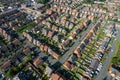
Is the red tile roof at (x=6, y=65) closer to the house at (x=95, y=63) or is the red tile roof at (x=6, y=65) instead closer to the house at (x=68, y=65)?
the house at (x=68, y=65)

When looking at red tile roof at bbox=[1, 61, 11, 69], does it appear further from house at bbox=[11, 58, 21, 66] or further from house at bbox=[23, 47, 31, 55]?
house at bbox=[23, 47, 31, 55]

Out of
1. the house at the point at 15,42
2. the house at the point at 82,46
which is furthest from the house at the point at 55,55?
the house at the point at 15,42

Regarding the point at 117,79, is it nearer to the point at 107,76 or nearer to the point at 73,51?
the point at 107,76

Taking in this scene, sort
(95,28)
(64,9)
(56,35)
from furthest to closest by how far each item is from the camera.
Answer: (64,9), (95,28), (56,35)

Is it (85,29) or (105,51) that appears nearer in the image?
(105,51)

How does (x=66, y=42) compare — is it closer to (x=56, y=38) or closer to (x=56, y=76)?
(x=56, y=38)

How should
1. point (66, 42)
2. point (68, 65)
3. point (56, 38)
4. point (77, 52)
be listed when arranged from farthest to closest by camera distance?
point (56, 38) → point (66, 42) → point (77, 52) → point (68, 65)

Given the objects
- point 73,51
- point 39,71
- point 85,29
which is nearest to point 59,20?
point 85,29

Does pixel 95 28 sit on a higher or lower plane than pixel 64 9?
lower

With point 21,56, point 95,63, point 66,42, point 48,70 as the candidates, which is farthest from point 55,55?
point 95,63

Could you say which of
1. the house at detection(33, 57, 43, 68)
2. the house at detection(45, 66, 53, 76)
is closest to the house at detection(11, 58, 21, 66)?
the house at detection(33, 57, 43, 68)

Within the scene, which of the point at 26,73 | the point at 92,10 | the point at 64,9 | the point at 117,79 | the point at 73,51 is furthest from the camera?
the point at 92,10
